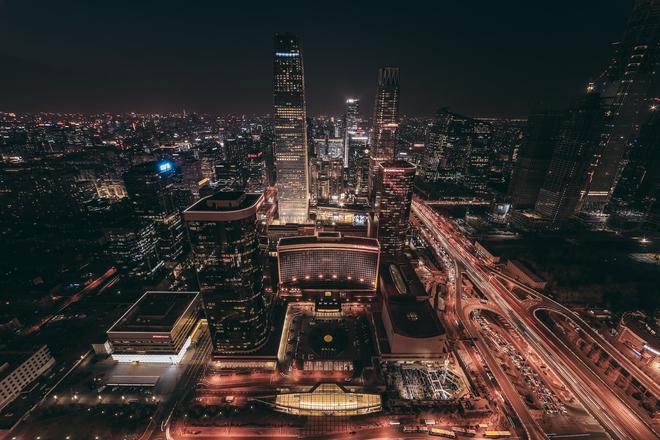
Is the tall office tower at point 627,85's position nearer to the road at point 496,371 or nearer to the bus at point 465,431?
the road at point 496,371

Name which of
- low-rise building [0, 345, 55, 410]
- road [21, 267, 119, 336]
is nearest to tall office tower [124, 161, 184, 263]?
road [21, 267, 119, 336]

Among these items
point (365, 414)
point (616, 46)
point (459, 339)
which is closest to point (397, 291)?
point (459, 339)

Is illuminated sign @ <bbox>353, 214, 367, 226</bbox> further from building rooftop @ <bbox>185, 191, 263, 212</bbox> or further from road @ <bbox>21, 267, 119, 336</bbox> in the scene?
road @ <bbox>21, 267, 119, 336</bbox>

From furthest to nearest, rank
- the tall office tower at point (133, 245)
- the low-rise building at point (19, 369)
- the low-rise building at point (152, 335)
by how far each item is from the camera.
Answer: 1. the tall office tower at point (133, 245)
2. the low-rise building at point (152, 335)
3. the low-rise building at point (19, 369)

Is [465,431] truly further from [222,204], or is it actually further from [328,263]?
[222,204]

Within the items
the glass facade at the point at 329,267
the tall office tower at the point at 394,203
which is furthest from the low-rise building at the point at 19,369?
the tall office tower at the point at 394,203

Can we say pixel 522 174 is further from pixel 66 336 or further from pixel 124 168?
pixel 124 168

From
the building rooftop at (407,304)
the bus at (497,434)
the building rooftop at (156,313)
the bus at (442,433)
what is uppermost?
the building rooftop at (407,304)
